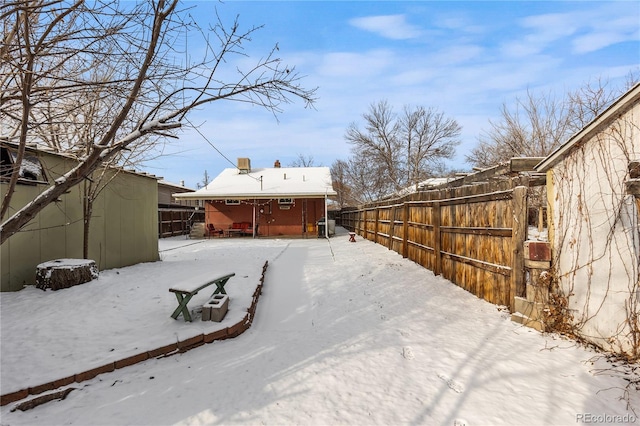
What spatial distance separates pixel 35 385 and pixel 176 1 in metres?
3.71

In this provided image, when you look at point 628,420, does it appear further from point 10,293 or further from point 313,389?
point 10,293

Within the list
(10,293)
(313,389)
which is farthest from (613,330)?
(10,293)

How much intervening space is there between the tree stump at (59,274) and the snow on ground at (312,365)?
0.73 ft

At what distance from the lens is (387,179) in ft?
109

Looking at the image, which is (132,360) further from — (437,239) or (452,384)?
(437,239)

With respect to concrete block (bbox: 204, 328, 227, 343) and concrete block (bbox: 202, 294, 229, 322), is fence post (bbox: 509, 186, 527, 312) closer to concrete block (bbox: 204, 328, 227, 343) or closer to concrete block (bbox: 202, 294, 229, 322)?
concrete block (bbox: 204, 328, 227, 343)

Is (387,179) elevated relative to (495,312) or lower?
elevated

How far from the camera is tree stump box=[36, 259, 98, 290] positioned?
18.2 feet

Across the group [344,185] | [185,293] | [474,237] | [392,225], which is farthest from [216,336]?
[344,185]

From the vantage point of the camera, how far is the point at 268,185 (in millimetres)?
20922

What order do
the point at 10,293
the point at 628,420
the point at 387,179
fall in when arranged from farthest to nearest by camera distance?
1. the point at 387,179
2. the point at 10,293
3. the point at 628,420

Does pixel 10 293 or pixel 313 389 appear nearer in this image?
pixel 313 389

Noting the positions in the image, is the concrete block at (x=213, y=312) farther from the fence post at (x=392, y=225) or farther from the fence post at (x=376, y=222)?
the fence post at (x=376, y=222)

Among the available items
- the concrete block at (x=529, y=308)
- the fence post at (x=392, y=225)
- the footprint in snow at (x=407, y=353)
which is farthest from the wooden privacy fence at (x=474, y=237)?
the footprint in snow at (x=407, y=353)
